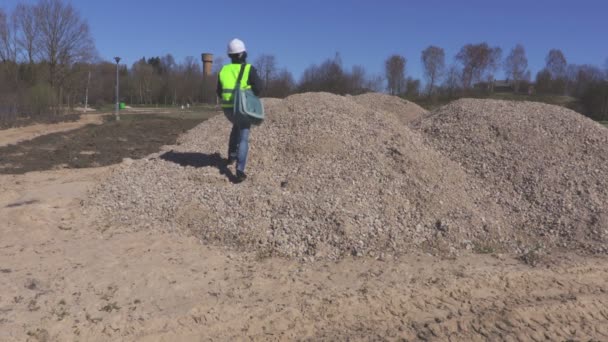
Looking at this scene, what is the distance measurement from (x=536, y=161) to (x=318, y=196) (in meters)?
3.43

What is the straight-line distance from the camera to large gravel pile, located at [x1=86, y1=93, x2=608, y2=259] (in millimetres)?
4898

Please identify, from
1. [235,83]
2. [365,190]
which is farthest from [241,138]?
[365,190]

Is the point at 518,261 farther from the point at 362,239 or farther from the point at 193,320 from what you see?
the point at 193,320

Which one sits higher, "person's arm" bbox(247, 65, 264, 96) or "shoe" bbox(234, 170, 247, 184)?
"person's arm" bbox(247, 65, 264, 96)

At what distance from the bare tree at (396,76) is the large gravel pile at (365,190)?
35094mm

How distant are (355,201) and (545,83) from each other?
4758 centimetres

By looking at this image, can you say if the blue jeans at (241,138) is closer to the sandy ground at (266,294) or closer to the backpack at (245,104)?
the backpack at (245,104)

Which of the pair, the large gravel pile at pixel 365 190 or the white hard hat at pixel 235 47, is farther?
the white hard hat at pixel 235 47

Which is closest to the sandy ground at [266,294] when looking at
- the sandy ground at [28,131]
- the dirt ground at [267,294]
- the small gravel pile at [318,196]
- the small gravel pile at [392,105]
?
the dirt ground at [267,294]

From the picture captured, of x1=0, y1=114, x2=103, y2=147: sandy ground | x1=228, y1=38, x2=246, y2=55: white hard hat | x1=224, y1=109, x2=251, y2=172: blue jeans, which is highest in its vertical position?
x1=228, y1=38, x2=246, y2=55: white hard hat

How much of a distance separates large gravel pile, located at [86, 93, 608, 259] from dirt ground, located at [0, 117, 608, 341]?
0.37 meters

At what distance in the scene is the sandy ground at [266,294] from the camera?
10.7 ft

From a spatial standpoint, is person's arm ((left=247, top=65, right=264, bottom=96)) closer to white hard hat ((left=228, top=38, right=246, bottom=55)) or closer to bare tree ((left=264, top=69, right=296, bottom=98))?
white hard hat ((left=228, top=38, right=246, bottom=55))

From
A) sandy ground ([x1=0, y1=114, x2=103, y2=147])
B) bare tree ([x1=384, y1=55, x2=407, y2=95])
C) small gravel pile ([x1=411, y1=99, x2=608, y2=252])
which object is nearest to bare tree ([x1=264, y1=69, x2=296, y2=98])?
bare tree ([x1=384, y1=55, x2=407, y2=95])
